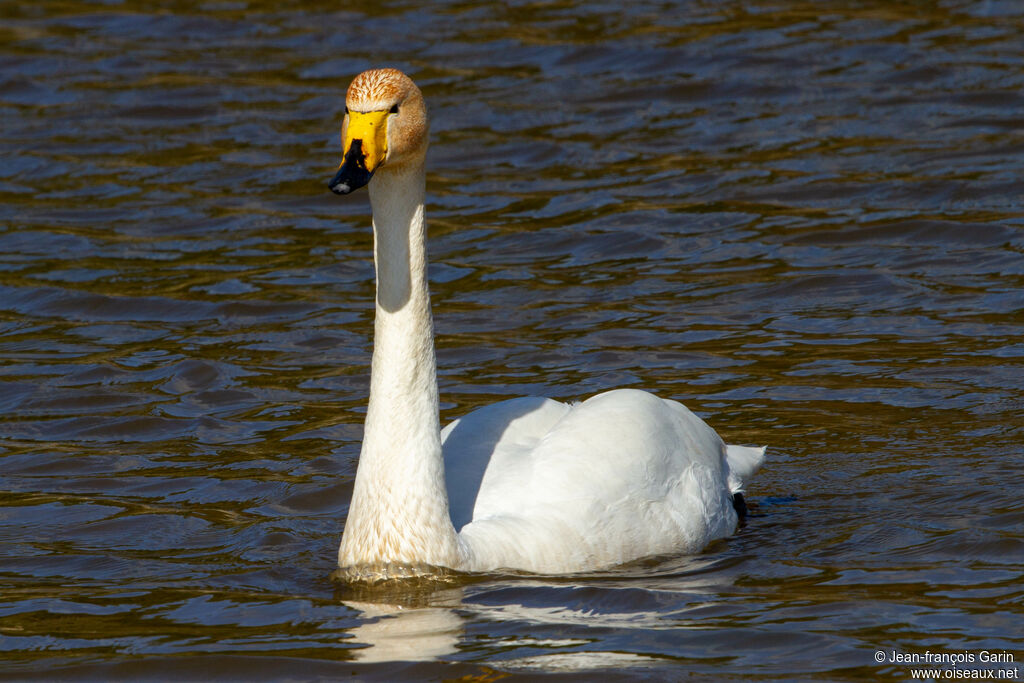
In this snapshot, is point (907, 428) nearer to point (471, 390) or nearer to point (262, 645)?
point (471, 390)

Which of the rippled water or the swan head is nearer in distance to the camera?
the swan head

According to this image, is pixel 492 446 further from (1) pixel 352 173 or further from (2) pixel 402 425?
(1) pixel 352 173

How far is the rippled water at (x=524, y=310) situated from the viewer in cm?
578

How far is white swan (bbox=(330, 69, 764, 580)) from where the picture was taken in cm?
582

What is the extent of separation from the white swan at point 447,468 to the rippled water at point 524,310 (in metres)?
0.14

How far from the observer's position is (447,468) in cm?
646

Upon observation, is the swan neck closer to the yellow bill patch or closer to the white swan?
the white swan

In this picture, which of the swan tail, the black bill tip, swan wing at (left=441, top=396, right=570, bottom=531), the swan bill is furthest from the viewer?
the swan tail

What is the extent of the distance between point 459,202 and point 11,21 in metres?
6.72

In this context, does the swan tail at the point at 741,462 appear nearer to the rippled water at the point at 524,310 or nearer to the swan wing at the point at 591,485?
the swan wing at the point at 591,485

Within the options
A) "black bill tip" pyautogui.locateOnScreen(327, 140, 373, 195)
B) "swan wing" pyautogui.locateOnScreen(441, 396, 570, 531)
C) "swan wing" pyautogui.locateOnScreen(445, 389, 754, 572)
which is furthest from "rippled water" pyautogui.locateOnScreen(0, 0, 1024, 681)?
"black bill tip" pyautogui.locateOnScreen(327, 140, 373, 195)

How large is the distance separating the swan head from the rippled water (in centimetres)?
151

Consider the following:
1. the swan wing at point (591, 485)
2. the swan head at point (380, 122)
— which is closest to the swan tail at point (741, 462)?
the swan wing at point (591, 485)

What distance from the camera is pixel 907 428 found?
25.7 feet
